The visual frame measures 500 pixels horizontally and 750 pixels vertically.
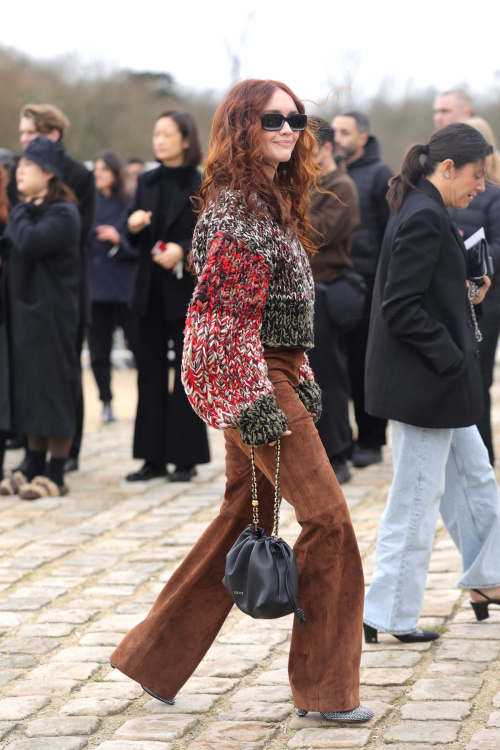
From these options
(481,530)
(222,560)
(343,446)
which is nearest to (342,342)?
(343,446)

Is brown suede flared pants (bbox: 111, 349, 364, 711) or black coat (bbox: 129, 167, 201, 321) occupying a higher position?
black coat (bbox: 129, 167, 201, 321)

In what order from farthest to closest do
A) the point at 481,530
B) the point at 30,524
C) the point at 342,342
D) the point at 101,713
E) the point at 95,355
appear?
the point at 95,355, the point at 342,342, the point at 30,524, the point at 481,530, the point at 101,713

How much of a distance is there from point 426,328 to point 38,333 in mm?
3755

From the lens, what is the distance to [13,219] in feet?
23.2

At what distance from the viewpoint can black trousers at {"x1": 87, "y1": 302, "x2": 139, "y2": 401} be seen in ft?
34.0

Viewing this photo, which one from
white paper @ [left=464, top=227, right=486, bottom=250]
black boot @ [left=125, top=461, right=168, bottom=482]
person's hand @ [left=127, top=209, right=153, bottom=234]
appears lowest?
black boot @ [left=125, top=461, right=168, bottom=482]

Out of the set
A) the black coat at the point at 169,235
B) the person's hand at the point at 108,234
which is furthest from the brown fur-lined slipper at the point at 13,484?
the person's hand at the point at 108,234

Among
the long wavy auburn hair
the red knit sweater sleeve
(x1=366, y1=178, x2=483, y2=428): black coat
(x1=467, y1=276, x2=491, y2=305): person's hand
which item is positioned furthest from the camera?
(x1=467, y1=276, x2=491, y2=305): person's hand

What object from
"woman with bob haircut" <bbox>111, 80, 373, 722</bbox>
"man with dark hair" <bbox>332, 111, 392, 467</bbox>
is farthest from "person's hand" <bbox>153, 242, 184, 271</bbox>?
"woman with bob haircut" <bbox>111, 80, 373, 722</bbox>

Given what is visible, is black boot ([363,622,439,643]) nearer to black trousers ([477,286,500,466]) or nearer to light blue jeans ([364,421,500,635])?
light blue jeans ([364,421,500,635])

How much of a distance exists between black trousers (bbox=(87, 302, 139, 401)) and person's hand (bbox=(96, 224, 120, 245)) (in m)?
0.76

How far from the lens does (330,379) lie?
7355 millimetres

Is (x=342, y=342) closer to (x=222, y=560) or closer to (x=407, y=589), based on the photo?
(x=407, y=589)

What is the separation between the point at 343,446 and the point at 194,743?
13.7 feet
